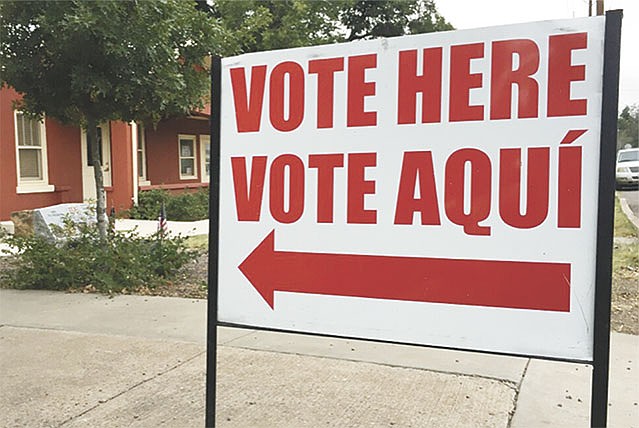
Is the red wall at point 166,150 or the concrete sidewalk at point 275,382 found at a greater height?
the red wall at point 166,150

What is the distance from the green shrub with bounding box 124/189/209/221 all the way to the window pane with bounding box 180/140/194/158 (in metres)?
2.65

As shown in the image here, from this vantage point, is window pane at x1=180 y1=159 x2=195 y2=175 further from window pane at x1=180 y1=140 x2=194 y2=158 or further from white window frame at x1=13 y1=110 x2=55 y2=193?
white window frame at x1=13 y1=110 x2=55 y2=193

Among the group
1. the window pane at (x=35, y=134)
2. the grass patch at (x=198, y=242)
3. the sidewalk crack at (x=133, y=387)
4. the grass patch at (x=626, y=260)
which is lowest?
the sidewalk crack at (x=133, y=387)

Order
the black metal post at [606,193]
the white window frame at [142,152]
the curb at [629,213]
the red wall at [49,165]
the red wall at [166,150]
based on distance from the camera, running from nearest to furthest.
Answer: the black metal post at [606,193] < the red wall at [49,165] < the curb at [629,213] < the white window frame at [142,152] < the red wall at [166,150]

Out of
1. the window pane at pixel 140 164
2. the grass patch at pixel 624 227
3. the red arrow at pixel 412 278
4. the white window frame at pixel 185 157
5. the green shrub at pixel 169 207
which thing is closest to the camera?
the red arrow at pixel 412 278

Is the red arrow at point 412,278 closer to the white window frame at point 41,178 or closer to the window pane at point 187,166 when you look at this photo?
the white window frame at point 41,178

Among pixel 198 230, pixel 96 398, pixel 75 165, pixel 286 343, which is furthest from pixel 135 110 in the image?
pixel 75 165

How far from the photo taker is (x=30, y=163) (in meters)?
12.6

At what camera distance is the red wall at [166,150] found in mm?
17641

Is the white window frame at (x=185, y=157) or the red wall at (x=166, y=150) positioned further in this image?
the white window frame at (x=185, y=157)

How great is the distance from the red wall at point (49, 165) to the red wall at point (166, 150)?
3877 mm

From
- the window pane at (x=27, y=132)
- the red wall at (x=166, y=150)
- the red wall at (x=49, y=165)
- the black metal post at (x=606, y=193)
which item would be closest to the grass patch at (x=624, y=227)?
the black metal post at (x=606, y=193)

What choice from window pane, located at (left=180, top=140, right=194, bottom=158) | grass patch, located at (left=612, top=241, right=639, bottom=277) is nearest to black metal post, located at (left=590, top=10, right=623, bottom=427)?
grass patch, located at (left=612, top=241, right=639, bottom=277)

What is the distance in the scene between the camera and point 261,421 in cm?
329
